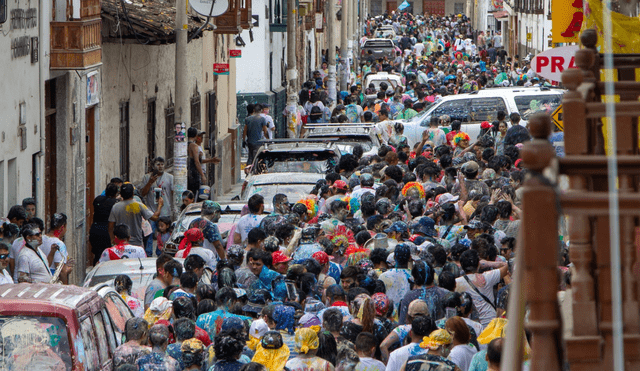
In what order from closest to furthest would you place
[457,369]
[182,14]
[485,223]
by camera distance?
[457,369], [485,223], [182,14]

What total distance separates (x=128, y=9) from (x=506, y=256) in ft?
31.7

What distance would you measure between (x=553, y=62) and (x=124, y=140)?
8408 mm

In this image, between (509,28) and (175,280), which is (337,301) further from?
(509,28)

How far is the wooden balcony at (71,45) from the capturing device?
13609mm

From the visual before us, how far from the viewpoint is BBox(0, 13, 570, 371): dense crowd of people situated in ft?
22.5

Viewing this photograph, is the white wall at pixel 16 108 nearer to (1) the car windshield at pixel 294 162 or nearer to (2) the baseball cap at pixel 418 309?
A: (1) the car windshield at pixel 294 162

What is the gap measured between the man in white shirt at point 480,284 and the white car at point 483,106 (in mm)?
11788

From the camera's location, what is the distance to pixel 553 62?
11445 millimetres

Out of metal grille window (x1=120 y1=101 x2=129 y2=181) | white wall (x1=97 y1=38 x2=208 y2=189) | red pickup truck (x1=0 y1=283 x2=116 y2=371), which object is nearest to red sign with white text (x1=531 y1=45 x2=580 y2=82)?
red pickup truck (x1=0 y1=283 x2=116 y2=371)

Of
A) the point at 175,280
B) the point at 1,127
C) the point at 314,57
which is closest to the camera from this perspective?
the point at 175,280

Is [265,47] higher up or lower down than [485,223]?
higher up

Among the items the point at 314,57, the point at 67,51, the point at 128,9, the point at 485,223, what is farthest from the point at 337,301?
the point at 314,57

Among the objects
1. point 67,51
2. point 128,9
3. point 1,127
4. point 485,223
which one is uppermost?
point 128,9

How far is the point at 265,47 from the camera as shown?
30.4 meters
